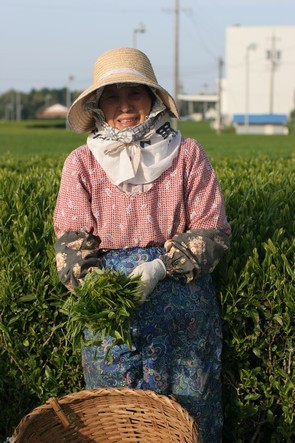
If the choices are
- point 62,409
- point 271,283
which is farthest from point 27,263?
point 271,283

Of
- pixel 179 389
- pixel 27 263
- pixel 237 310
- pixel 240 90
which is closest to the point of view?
pixel 179 389

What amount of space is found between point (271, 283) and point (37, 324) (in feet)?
3.69

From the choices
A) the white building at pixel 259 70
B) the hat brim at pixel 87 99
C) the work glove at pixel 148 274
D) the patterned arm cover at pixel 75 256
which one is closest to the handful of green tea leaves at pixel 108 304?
the work glove at pixel 148 274

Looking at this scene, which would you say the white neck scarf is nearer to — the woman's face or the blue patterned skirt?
the woman's face

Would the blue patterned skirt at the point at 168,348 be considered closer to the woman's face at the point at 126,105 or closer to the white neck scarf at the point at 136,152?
the white neck scarf at the point at 136,152

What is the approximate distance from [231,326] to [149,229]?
27.7 inches

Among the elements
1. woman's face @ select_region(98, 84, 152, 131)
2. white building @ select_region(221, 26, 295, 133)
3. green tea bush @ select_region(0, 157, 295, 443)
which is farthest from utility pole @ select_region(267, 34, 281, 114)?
woman's face @ select_region(98, 84, 152, 131)

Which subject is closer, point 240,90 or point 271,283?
point 271,283

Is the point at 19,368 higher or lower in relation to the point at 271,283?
lower

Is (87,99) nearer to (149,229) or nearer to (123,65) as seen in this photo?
(123,65)

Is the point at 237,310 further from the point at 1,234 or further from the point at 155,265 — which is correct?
the point at 1,234

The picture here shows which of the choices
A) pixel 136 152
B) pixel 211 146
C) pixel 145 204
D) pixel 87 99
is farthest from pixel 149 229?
pixel 211 146

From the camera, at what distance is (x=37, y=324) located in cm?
369

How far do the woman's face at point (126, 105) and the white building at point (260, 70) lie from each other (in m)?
94.1
